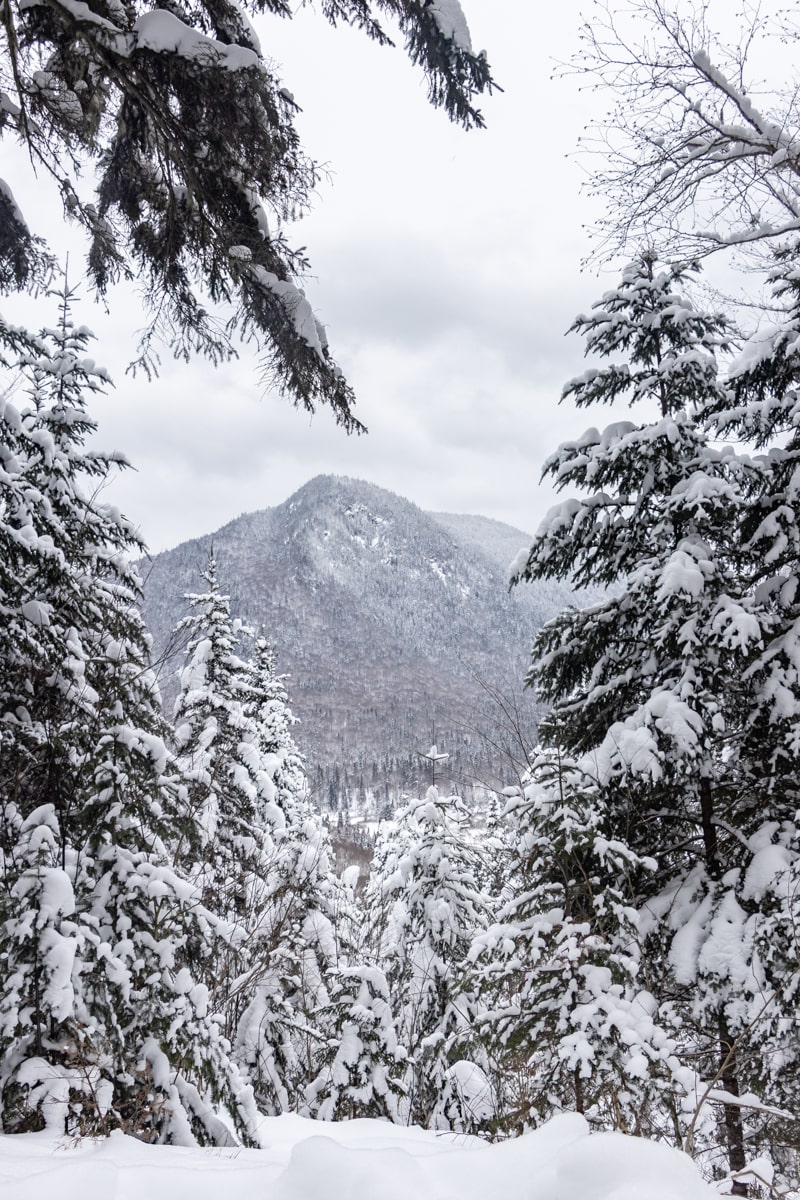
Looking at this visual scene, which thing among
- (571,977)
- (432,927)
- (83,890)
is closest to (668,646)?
(571,977)

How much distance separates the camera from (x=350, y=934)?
19797 millimetres

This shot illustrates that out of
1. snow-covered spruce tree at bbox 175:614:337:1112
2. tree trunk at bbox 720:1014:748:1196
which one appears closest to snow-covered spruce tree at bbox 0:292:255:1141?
tree trunk at bbox 720:1014:748:1196

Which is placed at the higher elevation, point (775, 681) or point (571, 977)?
point (775, 681)

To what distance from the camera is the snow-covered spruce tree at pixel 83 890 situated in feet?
13.4

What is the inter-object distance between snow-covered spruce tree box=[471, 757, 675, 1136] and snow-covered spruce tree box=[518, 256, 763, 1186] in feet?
2.22

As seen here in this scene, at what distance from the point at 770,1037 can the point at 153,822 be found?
195 inches

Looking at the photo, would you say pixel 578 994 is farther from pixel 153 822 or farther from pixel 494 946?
pixel 153 822

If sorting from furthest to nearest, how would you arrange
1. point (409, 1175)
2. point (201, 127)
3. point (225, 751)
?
1. point (225, 751)
2. point (201, 127)
3. point (409, 1175)

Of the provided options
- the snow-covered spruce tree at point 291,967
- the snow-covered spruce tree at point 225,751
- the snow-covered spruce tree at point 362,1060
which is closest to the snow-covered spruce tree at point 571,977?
the snow-covered spruce tree at point 362,1060

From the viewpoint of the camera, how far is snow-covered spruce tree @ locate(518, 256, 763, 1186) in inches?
235

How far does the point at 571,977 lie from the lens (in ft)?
15.6

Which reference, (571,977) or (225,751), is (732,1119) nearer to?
(571,977)

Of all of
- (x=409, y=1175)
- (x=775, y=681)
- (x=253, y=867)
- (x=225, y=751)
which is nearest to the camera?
(x=409, y=1175)

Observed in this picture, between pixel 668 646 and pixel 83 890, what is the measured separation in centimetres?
551
